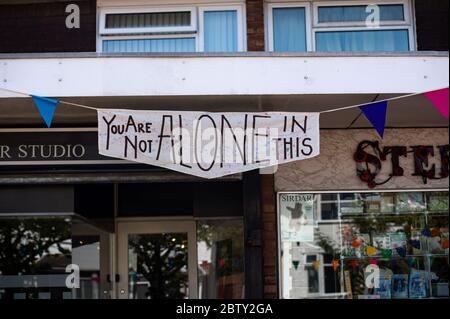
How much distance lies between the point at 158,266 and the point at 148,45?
373 cm

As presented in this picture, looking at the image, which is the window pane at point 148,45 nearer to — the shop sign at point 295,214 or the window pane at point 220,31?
the window pane at point 220,31

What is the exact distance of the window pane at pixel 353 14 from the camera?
8.47 metres

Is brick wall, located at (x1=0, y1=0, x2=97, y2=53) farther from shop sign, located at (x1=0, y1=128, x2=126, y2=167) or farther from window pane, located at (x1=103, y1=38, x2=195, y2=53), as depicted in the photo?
shop sign, located at (x1=0, y1=128, x2=126, y2=167)

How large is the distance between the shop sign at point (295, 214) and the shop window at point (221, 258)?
1.05m

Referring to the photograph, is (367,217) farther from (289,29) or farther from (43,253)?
(43,253)

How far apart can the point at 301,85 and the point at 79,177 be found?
2690 millimetres

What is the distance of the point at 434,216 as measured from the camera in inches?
335

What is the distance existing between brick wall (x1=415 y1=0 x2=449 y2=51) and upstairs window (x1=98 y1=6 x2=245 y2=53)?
2.10 m

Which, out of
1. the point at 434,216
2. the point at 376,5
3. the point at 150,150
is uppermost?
the point at 376,5

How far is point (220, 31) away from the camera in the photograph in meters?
8.45

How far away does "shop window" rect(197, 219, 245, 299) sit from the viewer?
9.50m

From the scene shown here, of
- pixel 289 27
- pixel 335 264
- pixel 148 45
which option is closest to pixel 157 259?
pixel 335 264
